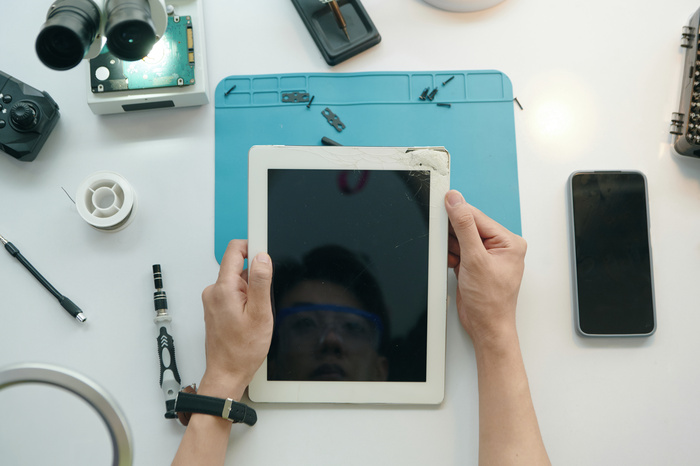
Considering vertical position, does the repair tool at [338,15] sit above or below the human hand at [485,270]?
above

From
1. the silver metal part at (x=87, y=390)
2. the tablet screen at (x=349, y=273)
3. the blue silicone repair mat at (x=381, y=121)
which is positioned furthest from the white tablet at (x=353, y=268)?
the silver metal part at (x=87, y=390)

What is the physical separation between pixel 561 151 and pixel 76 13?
78 cm

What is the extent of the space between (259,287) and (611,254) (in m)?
0.59

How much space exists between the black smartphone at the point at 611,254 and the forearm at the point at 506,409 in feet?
0.50

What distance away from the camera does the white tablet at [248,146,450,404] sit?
29.8 inches

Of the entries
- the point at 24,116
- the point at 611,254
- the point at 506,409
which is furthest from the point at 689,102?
the point at 24,116

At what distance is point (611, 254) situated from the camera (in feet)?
2.70

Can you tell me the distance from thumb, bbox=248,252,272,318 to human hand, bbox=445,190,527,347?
291 mm

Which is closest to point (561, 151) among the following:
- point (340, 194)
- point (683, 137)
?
point (683, 137)

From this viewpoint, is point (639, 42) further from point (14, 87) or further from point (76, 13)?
point (14, 87)

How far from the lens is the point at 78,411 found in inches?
31.3

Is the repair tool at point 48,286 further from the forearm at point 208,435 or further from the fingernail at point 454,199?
the fingernail at point 454,199

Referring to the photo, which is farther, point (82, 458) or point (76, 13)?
point (82, 458)

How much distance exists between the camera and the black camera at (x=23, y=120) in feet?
2.71
